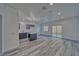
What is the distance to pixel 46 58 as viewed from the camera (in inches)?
50.9

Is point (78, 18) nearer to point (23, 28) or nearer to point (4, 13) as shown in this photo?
point (4, 13)

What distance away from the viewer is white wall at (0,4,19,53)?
16.3ft

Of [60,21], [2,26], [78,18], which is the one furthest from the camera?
[60,21]

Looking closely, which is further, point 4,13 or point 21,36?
point 21,36

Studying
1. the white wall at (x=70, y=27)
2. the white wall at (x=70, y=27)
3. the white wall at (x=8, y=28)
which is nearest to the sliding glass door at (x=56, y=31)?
the white wall at (x=70, y=27)

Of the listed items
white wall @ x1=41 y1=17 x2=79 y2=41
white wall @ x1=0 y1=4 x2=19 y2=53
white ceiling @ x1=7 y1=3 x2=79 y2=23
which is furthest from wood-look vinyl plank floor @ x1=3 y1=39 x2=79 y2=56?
white wall @ x1=41 y1=17 x2=79 y2=41

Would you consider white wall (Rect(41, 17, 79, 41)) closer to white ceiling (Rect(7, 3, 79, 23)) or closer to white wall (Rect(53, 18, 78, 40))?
white wall (Rect(53, 18, 78, 40))

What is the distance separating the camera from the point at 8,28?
17.5ft

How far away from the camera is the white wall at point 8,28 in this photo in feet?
16.3

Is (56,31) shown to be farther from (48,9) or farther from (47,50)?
(47,50)

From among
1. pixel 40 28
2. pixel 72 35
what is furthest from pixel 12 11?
pixel 40 28

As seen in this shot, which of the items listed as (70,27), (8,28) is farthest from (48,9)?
(70,27)

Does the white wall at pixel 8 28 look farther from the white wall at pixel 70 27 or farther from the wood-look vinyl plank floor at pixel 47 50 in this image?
the white wall at pixel 70 27

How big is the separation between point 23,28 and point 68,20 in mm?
6059
